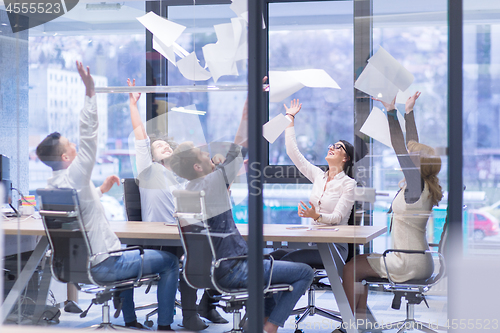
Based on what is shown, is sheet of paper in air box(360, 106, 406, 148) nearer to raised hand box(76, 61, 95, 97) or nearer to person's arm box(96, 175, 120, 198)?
person's arm box(96, 175, 120, 198)

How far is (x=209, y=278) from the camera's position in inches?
115

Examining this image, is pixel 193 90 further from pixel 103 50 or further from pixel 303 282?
pixel 303 282

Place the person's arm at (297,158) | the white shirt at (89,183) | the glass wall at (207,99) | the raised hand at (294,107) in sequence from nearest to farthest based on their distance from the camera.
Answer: the glass wall at (207,99)
the white shirt at (89,183)
the person's arm at (297,158)
the raised hand at (294,107)

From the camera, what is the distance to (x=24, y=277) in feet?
10.3

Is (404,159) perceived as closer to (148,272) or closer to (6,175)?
(148,272)

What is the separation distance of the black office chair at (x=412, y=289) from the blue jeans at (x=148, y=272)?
1.20m

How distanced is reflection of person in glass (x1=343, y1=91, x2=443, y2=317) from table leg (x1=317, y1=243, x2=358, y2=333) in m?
0.12

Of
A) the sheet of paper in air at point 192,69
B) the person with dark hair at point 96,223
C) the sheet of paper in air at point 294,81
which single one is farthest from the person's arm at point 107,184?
the sheet of paper in air at point 294,81

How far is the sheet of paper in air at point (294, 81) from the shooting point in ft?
16.9

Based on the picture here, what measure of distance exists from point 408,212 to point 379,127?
54cm

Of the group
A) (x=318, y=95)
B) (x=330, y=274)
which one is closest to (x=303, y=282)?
(x=330, y=274)

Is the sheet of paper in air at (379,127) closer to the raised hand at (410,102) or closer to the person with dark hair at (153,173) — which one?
the raised hand at (410,102)

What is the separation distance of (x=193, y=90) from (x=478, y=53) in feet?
5.57

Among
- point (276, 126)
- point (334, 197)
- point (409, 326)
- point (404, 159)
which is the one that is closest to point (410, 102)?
point (404, 159)
